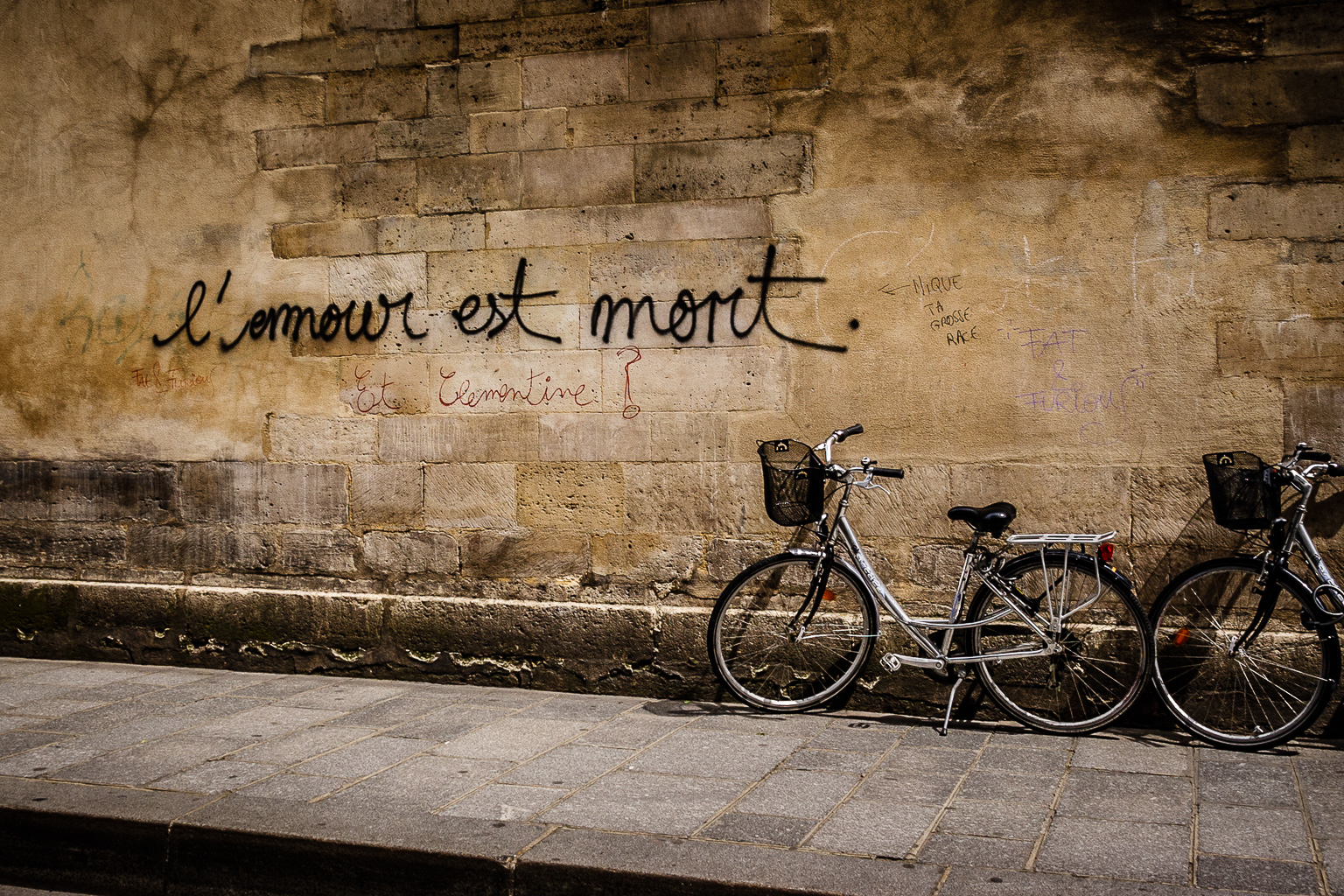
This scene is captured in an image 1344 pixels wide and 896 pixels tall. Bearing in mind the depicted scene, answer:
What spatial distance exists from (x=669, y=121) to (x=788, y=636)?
2.64m

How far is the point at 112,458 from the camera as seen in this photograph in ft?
21.6

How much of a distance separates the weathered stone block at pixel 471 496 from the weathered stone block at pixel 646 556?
20.6 inches

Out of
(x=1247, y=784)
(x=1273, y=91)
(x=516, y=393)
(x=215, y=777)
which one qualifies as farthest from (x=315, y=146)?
(x=1247, y=784)

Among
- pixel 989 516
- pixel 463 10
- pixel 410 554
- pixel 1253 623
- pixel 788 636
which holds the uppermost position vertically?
pixel 463 10

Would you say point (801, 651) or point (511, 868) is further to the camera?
point (801, 651)

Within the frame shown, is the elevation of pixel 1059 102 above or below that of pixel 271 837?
above

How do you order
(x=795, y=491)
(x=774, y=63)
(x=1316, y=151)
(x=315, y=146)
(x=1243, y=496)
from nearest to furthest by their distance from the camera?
1. (x=1243, y=496)
2. (x=1316, y=151)
3. (x=795, y=491)
4. (x=774, y=63)
5. (x=315, y=146)

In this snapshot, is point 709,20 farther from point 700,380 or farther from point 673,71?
point 700,380

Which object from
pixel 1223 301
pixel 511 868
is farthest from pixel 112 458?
pixel 1223 301

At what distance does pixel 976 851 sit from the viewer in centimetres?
345

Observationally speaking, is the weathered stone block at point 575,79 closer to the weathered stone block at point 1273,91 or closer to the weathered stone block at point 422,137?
the weathered stone block at point 422,137

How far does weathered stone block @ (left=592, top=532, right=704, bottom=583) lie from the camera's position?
579 centimetres

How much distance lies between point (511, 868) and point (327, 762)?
4.48 ft

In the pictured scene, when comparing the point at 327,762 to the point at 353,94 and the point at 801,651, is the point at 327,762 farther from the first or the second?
the point at 353,94
